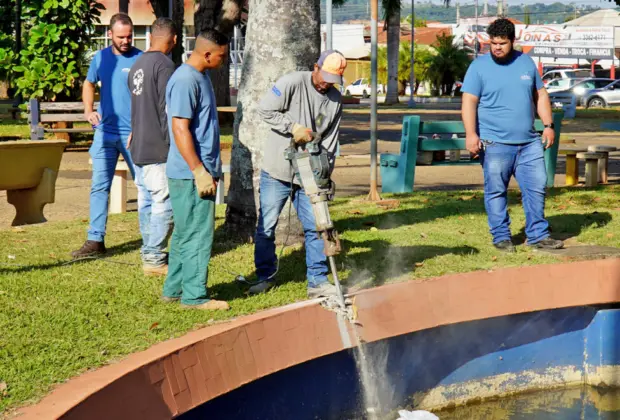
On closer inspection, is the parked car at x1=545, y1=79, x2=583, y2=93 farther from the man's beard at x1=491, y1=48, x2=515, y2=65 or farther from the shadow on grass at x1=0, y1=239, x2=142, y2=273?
the shadow on grass at x1=0, y1=239, x2=142, y2=273

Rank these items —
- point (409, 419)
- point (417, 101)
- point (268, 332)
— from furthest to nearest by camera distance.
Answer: point (417, 101) < point (409, 419) < point (268, 332)

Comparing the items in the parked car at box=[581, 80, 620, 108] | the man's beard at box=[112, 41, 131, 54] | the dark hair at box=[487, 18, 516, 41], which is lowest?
the parked car at box=[581, 80, 620, 108]

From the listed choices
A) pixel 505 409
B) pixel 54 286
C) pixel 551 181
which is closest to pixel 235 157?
pixel 54 286

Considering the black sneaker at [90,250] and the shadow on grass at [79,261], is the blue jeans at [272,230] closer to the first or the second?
the shadow on grass at [79,261]

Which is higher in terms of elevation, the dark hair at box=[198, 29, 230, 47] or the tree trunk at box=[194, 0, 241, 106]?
the tree trunk at box=[194, 0, 241, 106]

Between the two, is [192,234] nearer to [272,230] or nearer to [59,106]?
[272,230]

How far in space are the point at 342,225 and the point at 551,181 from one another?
16.3ft

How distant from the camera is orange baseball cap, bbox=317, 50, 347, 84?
660 cm

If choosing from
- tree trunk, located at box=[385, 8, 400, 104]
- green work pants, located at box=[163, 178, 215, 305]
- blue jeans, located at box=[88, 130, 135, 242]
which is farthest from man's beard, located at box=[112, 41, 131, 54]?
tree trunk, located at box=[385, 8, 400, 104]

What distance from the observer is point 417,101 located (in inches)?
2282

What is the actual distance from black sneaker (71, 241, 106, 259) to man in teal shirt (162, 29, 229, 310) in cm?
199

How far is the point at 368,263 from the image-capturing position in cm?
810

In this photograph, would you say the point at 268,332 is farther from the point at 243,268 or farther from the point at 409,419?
the point at 243,268

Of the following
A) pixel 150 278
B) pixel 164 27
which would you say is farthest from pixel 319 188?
pixel 164 27
